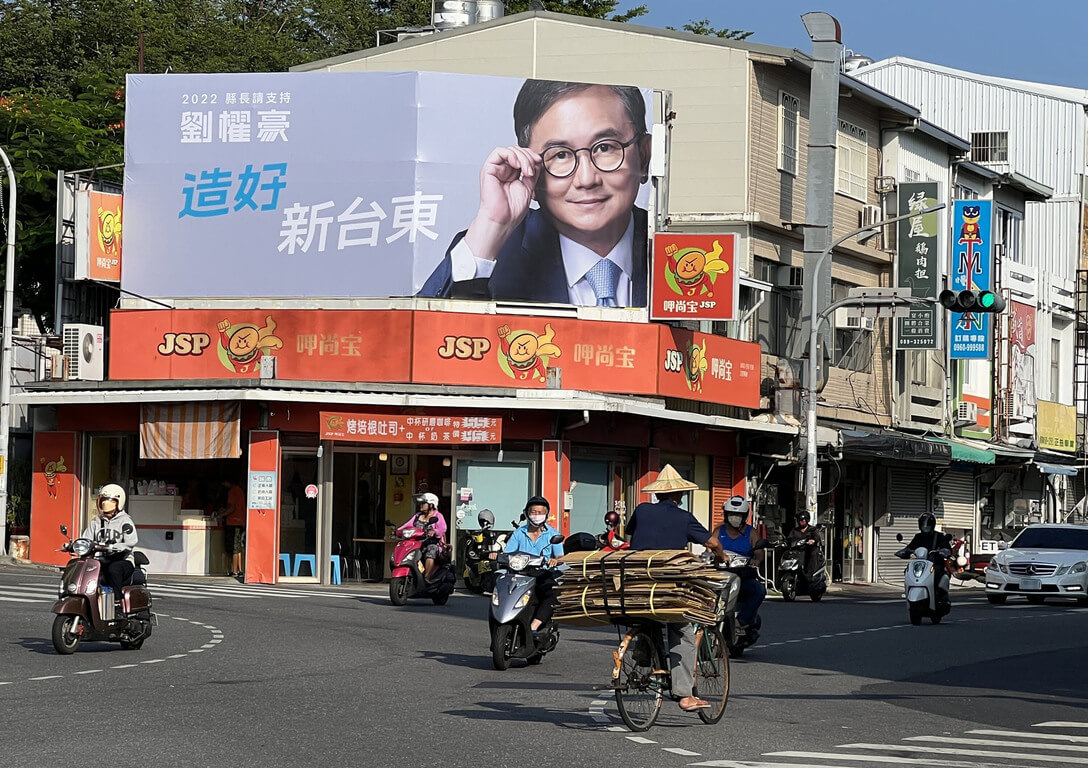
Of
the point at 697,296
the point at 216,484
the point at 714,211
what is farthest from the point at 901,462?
the point at 216,484

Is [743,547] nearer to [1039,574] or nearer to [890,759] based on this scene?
[890,759]

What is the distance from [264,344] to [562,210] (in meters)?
6.14

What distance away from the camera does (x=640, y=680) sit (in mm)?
11133

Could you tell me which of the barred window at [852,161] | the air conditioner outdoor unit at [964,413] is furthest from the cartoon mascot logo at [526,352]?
the air conditioner outdoor unit at [964,413]

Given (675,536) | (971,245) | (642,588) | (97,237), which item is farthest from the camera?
(971,245)

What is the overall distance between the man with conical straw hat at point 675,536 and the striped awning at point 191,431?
18.7 metres

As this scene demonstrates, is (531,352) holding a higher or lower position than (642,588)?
higher

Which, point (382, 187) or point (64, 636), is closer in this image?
point (64, 636)

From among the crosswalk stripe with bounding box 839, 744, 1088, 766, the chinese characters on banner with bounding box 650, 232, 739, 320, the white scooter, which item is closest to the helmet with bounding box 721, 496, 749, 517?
the crosswalk stripe with bounding box 839, 744, 1088, 766

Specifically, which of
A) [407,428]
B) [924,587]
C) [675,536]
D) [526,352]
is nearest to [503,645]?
[675,536]

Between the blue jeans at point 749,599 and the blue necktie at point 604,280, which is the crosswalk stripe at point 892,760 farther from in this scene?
the blue necktie at point 604,280

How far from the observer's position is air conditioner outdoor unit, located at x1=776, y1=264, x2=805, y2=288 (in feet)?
127

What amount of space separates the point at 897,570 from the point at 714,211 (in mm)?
12469

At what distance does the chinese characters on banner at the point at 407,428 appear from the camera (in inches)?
1206
